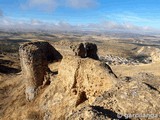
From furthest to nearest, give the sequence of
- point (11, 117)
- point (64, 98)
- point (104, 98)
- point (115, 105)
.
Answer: point (11, 117) < point (64, 98) < point (104, 98) < point (115, 105)

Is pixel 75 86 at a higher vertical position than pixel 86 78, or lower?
lower

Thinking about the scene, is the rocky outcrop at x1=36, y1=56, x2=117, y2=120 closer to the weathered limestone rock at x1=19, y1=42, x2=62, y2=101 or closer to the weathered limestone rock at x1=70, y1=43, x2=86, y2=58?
the weathered limestone rock at x1=19, y1=42, x2=62, y2=101

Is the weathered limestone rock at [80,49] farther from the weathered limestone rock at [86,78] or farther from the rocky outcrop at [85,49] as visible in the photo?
the weathered limestone rock at [86,78]

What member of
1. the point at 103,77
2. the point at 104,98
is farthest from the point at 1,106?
the point at 104,98

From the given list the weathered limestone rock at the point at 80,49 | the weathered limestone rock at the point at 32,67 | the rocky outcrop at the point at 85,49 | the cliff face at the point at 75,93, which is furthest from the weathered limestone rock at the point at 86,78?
the rocky outcrop at the point at 85,49

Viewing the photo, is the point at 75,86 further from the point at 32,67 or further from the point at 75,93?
the point at 32,67

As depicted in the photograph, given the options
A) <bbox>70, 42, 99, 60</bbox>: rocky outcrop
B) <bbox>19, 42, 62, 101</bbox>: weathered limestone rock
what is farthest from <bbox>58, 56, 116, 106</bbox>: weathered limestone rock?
<bbox>70, 42, 99, 60</bbox>: rocky outcrop

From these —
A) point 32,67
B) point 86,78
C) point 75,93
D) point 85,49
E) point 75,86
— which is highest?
point 86,78

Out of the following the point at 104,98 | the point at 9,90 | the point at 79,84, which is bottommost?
the point at 9,90

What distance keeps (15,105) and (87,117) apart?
15251mm

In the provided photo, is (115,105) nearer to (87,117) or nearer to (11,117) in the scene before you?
(87,117)

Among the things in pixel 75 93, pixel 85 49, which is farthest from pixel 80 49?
pixel 75 93

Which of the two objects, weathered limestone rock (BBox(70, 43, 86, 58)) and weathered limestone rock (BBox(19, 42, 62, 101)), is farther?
weathered limestone rock (BBox(70, 43, 86, 58))

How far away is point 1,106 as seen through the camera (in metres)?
24.5
